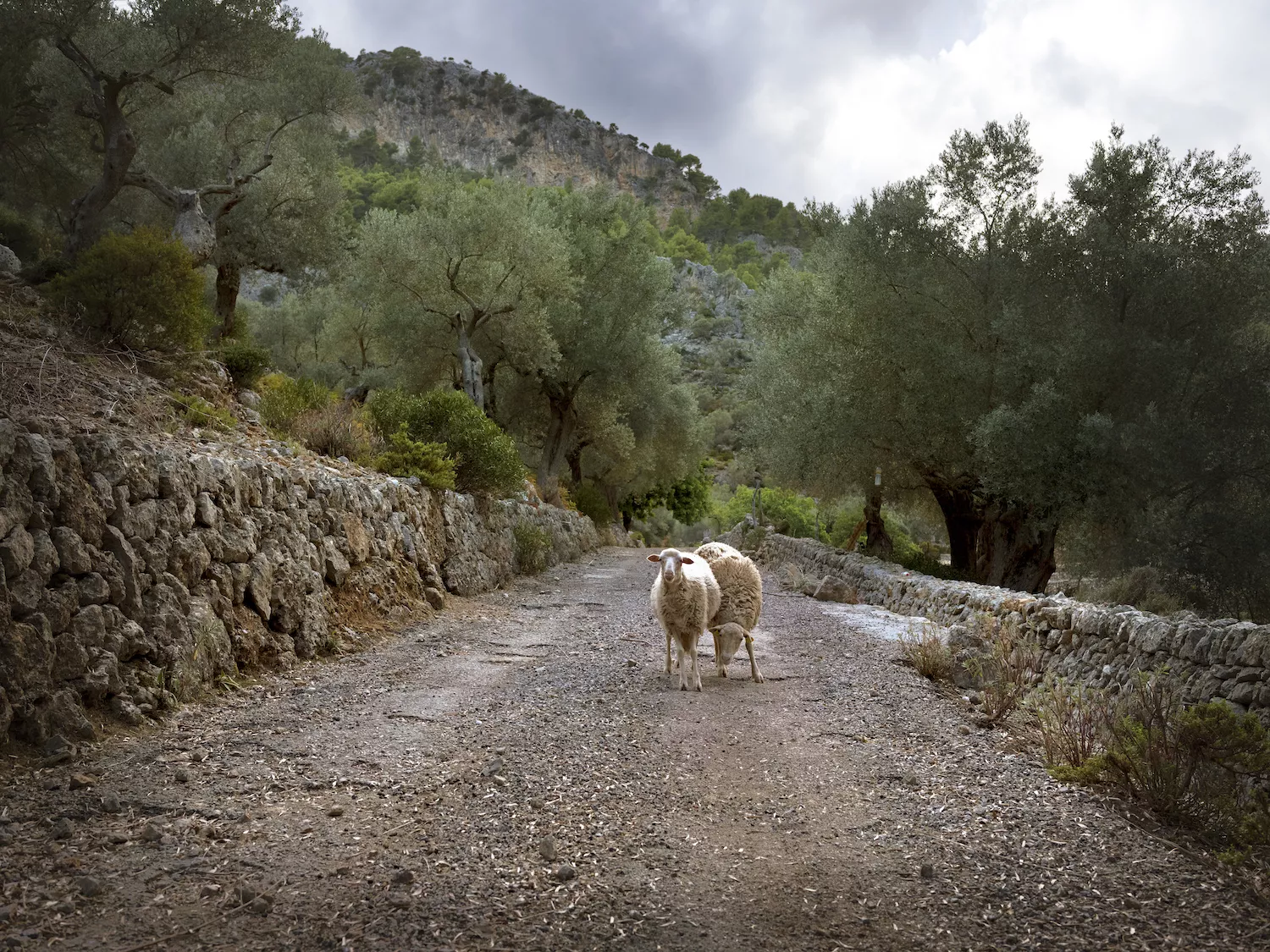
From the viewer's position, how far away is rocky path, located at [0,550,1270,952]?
318cm

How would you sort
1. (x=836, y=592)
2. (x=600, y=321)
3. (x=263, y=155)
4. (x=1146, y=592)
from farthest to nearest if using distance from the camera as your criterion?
(x=600, y=321), (x=263, y=155), (x=836, y=592), (x=1146, y=592)

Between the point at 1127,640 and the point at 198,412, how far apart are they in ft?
32.4

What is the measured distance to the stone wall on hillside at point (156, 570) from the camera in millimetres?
4840

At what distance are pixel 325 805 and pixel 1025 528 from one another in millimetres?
14656

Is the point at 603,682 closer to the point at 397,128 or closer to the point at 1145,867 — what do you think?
the point at 1145,867

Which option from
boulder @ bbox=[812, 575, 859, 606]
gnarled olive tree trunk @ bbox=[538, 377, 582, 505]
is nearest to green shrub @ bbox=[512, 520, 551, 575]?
boulder @ bbox=[812, 575, 859, 606]

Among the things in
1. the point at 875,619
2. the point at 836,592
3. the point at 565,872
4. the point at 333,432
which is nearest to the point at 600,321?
the point at 836,592

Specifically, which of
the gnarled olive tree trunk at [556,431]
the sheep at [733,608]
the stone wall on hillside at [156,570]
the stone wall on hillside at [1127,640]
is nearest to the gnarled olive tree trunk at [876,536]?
the stone wall on hillside at [1127,640]

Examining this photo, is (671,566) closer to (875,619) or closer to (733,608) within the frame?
(733,608)

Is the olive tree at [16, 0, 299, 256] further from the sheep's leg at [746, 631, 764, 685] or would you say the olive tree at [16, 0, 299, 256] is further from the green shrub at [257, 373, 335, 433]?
the sheep's leg at [746, 631, 764, 685]

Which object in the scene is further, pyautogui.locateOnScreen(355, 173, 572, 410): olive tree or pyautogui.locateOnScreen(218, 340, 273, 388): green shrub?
pyautogui.locateOnScreen(355, 173, 572, 410): olive tree

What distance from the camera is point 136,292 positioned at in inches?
394

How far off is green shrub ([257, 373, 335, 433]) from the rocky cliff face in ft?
417

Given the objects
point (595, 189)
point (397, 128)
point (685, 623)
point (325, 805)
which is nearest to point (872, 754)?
point (685, 623)
